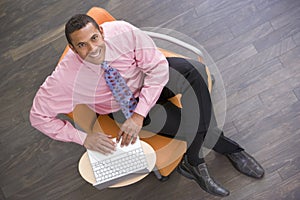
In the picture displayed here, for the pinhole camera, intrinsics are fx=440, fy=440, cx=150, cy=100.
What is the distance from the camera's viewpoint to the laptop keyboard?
1713 millimetres

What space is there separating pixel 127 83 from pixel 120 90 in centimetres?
5

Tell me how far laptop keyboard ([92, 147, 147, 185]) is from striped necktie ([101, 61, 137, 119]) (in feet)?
0.53

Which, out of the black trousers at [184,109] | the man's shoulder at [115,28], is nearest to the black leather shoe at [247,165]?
the black trousers at [184,109]

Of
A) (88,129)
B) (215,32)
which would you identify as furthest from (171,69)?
(215,32)

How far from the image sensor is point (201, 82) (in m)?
1.81

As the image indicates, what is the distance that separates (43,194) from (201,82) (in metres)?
1.04

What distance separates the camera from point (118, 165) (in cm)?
173

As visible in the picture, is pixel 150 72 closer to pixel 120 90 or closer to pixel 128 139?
pixel 120 90

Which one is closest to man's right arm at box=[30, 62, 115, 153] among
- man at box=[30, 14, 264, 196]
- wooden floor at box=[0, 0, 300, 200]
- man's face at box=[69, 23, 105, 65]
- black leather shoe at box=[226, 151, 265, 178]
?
man at box=[30, 14, 264, 196]

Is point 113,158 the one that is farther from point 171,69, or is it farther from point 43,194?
point 43,194

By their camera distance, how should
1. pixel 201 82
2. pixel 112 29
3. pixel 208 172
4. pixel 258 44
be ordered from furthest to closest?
pixel 258 44
pixel 208 172
pixel 201 82
pixel 112 29

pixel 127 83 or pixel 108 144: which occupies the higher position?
pixel 127 83

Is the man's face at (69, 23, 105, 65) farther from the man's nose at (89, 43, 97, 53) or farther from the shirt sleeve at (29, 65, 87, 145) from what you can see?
the shirt sleeve at (29, 65, 87, 145)

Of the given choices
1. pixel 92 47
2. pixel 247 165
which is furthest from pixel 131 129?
pixel 247 165
